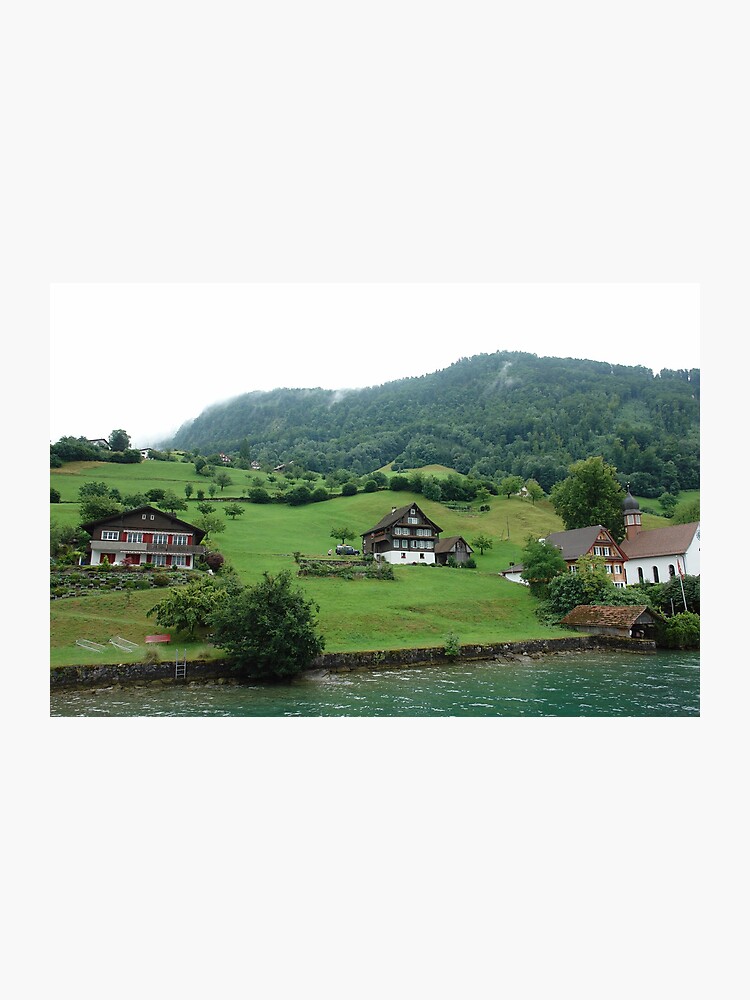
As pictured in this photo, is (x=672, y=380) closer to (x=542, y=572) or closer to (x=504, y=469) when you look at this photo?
(x=504, y=469)

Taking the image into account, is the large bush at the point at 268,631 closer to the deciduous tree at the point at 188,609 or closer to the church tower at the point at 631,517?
the deciduous tree at the point at 188,609

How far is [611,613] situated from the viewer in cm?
2319

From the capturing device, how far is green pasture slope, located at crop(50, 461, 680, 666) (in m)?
18.4

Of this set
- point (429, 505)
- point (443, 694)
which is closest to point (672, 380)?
point (429, 505)

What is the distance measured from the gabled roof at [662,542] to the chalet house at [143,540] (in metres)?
23.1

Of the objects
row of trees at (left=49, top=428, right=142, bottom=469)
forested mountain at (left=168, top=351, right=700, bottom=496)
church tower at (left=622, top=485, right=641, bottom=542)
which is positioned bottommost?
church tower at (left=622, top=485, right=641, bottom=542)

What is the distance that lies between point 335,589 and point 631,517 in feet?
66.6

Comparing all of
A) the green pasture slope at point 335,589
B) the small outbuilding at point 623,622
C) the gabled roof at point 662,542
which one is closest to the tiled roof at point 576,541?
the gabled roof at point 662,542

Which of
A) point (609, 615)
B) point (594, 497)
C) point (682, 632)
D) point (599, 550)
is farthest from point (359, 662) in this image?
point (594, 497)

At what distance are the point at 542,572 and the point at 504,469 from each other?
41615mm

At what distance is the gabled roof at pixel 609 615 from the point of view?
22.5 meters

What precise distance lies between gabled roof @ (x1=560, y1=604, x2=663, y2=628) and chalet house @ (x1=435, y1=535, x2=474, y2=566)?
12559 mm

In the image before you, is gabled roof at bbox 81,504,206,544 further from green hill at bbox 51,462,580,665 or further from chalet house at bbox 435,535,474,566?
chalet house at bbox 435,535,474,566

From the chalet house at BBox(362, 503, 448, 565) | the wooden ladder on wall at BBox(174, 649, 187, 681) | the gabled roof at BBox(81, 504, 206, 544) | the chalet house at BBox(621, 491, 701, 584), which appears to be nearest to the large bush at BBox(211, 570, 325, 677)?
the wooden ladder on wall at BBox(174, 649, 187, 681)
